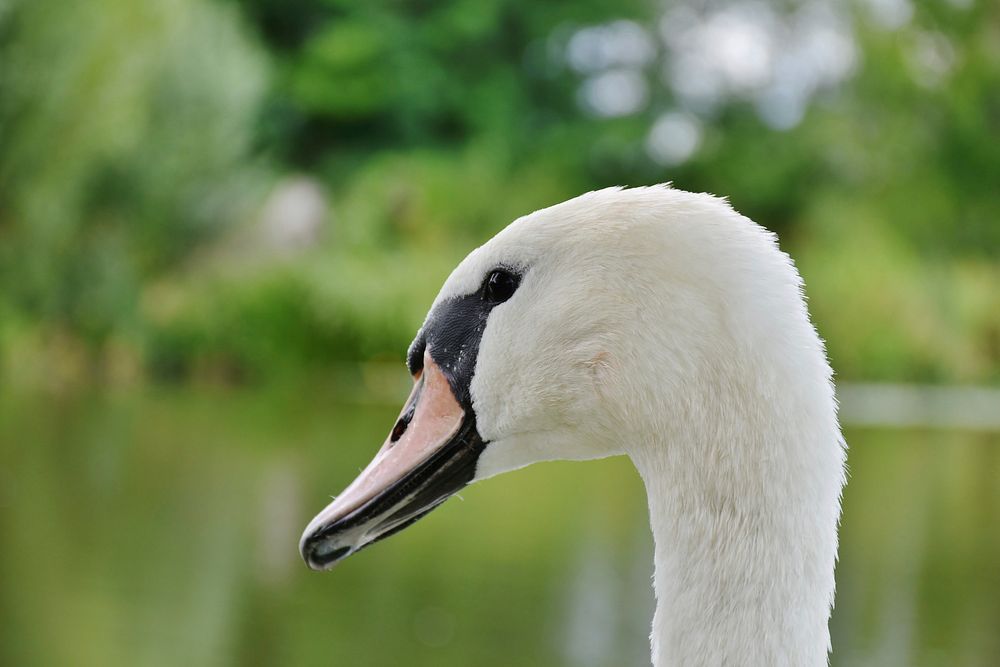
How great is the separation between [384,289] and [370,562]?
6.38m

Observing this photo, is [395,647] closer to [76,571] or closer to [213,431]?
[76,571]

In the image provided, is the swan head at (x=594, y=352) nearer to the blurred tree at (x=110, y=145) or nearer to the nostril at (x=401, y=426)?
the nostril at (x=401, y=426)

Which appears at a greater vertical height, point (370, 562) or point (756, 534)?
point (370, 562)

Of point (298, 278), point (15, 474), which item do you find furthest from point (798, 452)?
point (298, 278)

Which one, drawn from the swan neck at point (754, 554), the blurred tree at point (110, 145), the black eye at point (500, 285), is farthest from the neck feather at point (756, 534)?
the blurred tree at point (110, 145)

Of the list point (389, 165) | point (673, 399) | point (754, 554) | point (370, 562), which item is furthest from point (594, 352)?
point (389, 165)

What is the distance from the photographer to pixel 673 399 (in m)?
0.87

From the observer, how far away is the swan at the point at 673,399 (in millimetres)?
840

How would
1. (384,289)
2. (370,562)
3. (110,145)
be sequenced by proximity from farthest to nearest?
(384,289), (110,145), (370,562)

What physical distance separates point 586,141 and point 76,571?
10.2m

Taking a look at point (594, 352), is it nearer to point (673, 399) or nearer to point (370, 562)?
point (673, 399)

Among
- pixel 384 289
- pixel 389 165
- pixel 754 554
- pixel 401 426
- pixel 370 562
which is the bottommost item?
pixel 754 554

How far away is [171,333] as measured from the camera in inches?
417

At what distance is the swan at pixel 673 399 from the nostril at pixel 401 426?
3cm
